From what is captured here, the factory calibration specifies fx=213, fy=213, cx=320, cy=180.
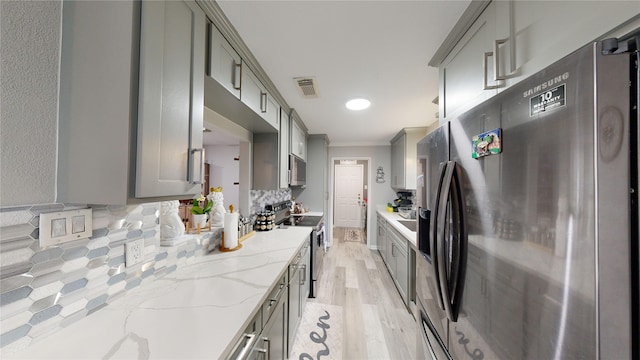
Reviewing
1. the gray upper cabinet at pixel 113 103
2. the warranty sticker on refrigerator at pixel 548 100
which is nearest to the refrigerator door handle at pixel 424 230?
the warranty sticker on refrigerator at pixel 548 100

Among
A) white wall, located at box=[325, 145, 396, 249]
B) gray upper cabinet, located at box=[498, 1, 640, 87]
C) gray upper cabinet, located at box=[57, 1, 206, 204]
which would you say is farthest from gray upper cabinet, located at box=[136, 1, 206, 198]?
white wall, located at box=[325, 145, 396, 249]

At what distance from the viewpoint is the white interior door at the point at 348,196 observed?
21.9 feet

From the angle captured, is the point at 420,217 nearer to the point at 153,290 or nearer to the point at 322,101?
the point at 153,290

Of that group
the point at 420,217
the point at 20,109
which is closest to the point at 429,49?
the point at 420,217

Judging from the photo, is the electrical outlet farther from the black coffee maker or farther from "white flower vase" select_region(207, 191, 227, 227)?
the black coffee maker

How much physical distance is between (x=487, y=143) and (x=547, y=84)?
→ 23 cm

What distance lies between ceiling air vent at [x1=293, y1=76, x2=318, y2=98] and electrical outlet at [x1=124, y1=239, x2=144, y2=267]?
1.64 metres

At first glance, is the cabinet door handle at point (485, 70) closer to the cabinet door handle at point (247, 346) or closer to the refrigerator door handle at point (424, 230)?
the refrigerator door handle at point (424, 230)

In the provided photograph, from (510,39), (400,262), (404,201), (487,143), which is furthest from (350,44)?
(404,201)

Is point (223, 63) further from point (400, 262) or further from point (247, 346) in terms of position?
point (400, 262)

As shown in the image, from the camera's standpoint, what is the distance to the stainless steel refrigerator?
1.33ft

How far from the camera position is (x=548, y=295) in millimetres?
511

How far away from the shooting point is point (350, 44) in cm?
142

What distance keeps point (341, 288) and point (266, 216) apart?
1.43 m
